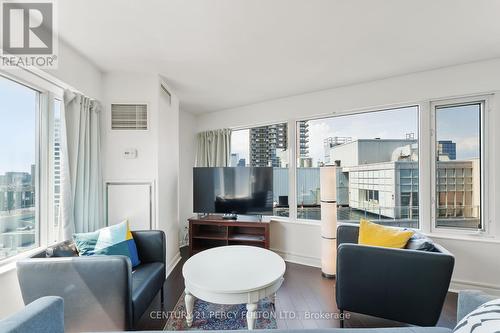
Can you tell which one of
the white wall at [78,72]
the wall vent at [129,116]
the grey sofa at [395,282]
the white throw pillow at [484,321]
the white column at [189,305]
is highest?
the white wall at [78,72]

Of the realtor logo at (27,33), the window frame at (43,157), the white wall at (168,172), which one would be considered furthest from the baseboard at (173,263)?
the realtor logo at (27,33)

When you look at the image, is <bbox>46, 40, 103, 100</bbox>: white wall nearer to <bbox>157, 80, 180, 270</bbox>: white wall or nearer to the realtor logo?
the realtor logo

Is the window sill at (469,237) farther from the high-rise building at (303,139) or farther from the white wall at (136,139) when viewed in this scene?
the white wall at (136,139)

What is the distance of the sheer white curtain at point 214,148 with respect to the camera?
4.04m

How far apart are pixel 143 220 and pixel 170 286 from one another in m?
0.80

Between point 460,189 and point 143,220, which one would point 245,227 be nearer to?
point 143,220

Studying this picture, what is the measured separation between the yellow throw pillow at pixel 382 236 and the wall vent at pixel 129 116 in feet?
8.39

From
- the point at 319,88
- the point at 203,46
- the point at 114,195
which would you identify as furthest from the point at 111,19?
the point at 319,88

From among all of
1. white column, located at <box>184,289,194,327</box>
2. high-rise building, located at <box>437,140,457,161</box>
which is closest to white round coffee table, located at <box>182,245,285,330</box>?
white column, located at <box>184,289,194,327</box>

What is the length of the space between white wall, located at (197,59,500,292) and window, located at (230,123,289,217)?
181 mm

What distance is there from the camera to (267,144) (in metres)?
3.83

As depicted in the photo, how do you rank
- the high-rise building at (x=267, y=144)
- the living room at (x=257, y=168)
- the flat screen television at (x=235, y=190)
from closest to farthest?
the living room at (x=257, y=168), the flat screen television at (x=235, y=190), the high-rise building at (x=267, y=144)

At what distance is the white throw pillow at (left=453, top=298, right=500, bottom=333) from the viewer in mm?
747

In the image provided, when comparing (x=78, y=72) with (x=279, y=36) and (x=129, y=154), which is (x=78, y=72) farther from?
(x=279, y=36)
